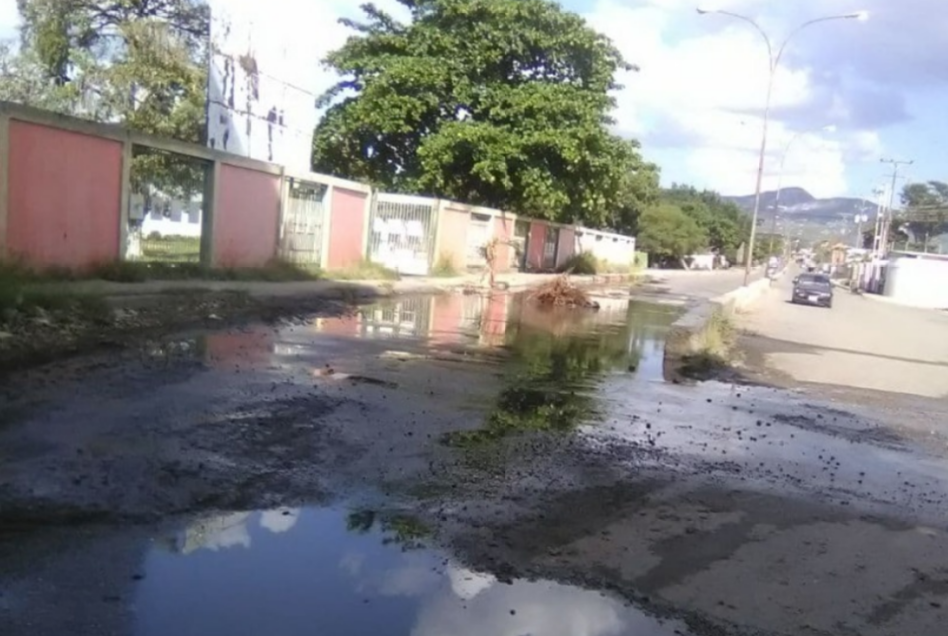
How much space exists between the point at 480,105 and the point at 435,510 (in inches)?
1321

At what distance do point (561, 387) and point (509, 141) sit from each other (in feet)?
86.4

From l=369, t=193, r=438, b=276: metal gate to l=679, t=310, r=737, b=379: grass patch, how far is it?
15851mm

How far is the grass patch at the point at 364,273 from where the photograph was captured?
28.5 m

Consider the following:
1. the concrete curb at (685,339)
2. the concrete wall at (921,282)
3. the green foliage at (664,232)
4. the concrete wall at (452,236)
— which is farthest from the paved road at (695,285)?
the green foliage at (664,232)

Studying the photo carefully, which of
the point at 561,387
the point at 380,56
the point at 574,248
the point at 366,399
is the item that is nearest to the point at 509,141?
the point at 380,56

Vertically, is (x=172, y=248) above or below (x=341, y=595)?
above

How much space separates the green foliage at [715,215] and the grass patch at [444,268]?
77.9 metres

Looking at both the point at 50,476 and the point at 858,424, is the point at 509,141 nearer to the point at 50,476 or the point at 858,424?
the point at 858,424

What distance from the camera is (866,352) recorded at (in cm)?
2245

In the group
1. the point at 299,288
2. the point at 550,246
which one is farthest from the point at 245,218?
the point at 550,246

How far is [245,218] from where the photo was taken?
25000 millimetres

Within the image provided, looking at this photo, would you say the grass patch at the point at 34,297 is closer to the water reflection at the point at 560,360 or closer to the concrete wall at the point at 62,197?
the concrete wall at the point at 62,197

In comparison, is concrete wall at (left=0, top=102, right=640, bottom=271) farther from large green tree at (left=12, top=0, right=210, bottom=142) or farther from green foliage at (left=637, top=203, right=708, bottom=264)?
green foliage at (left=637, top=203, right=708, bottom=264)

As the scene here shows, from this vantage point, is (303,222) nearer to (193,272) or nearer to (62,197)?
(193,272)
